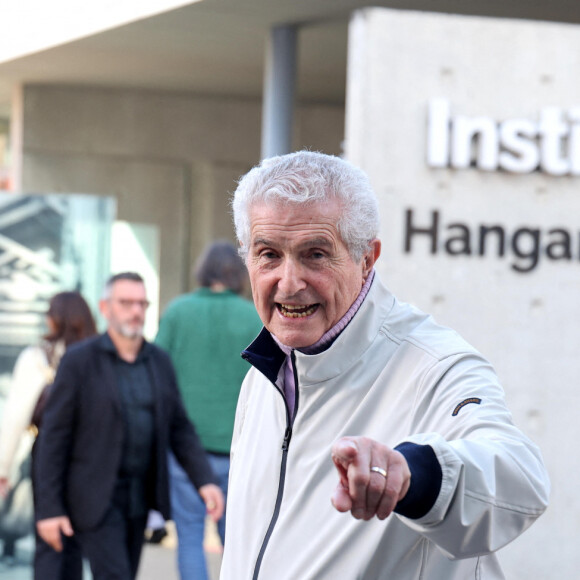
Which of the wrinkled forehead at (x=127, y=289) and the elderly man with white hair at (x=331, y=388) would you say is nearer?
the elderly man with white hair at (x=331, y=388)

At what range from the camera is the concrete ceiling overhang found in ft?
34.6

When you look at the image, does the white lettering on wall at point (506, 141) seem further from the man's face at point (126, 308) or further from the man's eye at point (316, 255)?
the man's eye at point (316, 255)

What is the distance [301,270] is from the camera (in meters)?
2.18

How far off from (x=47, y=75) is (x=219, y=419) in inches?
362

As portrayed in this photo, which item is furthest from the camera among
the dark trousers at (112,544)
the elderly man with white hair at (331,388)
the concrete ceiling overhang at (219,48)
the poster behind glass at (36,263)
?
the concrete ceiling overhang at (219,48)

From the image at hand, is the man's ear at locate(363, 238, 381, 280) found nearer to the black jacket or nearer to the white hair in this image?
the white hair

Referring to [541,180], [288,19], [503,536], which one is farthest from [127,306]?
[288,19]

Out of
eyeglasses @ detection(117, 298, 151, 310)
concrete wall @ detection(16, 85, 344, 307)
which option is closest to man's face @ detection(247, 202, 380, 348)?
eyeglasses @ detection(117, 298, 151, 310)

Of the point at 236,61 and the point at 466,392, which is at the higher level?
the point at 236,61

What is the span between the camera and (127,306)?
591 centimetres

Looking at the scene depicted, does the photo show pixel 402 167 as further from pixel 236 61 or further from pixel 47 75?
pixel 47 75

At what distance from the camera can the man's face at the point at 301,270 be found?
2131 millimetres

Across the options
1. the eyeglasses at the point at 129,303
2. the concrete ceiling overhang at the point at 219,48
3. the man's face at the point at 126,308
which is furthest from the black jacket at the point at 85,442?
the concrete ceiling overhang at the point at 219,48

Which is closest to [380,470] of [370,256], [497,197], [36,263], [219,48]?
[370,256]
